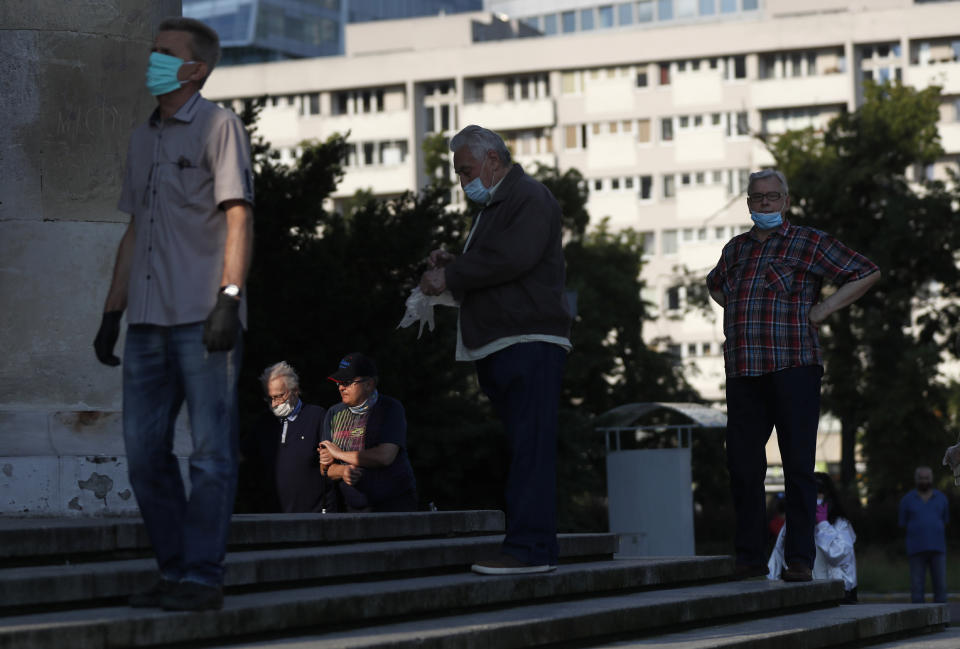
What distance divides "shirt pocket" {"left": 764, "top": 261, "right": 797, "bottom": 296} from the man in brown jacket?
1.33 m

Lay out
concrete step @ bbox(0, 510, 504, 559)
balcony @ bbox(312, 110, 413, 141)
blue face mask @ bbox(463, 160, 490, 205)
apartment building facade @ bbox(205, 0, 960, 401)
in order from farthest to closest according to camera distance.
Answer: balcony @ bbox(312, 110, 413, 141) < apartment building facade @ bbox(205, 0, 960, 401) < blue face mask @ bbox(463, 160, 490, 205) < concrete step @ bbox(0, 510, 504, 559)

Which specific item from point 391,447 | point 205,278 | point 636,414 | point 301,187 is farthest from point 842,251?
point 636,414

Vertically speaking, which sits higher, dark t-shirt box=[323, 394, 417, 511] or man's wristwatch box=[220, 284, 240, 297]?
man's wristwatch box=[220, 284, 240, 297]

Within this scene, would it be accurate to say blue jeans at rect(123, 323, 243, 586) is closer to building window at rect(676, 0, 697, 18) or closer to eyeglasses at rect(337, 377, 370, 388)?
eyeglasses at rect(337, 377, 370, 388)

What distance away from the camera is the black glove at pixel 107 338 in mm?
5766

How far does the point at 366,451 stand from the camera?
9.80 metres

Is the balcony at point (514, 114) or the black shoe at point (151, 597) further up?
the balcony at point (514, 114)

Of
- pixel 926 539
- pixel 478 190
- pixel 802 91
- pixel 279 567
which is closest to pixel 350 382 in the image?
pixel 478 190

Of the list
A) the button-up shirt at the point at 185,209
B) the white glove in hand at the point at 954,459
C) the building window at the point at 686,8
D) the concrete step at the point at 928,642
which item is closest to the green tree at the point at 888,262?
the concrete step at the point at 928,642

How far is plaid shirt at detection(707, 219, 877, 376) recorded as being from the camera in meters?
8.04

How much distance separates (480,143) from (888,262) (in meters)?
34.8

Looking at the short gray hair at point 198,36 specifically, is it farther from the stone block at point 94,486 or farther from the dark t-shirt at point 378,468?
the dark t-shirt at point 378,468

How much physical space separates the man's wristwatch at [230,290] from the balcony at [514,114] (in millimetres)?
83657

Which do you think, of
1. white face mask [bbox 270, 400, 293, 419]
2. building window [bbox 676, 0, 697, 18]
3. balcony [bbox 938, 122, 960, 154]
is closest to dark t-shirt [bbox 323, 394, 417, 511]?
white face mask [bbox 270, 400, 293, 419]
